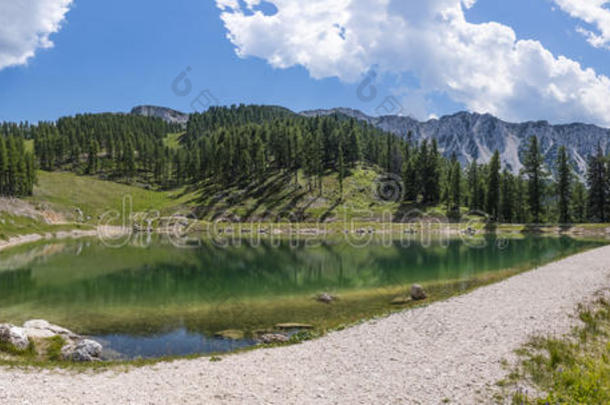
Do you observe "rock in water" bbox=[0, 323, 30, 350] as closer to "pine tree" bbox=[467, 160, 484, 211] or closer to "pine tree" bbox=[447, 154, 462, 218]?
"pine tree" bbox=[447, 154, 462, 218]

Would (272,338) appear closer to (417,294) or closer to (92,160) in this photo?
(417,294)

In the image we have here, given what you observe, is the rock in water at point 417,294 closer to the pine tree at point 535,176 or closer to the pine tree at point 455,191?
the pine tree at point 535,176

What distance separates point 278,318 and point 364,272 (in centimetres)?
1941

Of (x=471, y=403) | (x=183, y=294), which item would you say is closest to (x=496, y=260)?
(x=183, y=294)

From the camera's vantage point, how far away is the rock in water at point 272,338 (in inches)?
768

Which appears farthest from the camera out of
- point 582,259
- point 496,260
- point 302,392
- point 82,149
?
point 82,149

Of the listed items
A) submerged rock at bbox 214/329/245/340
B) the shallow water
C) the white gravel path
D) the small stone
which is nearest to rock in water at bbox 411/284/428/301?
the small stone

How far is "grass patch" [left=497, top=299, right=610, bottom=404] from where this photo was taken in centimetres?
1011

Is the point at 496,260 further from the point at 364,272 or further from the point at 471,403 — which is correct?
the point at 471,403

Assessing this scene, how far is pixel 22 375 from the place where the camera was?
14227 mm

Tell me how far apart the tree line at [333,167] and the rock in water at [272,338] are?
3867 inches

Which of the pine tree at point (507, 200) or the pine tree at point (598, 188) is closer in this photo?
the pine tree at point (598, 188)

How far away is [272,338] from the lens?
1983cm

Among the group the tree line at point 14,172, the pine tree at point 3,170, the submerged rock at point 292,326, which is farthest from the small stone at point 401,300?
the pine tree at point 3,170
